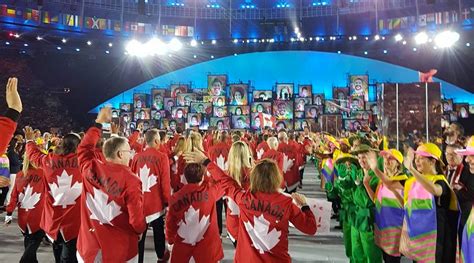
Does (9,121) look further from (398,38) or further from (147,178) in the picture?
(398,38)

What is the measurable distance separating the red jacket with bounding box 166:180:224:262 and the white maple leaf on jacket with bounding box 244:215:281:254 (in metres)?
0.71

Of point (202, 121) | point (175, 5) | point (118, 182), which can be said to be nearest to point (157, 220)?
point (118, 182)

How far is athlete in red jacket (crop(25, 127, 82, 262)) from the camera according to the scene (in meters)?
4.95

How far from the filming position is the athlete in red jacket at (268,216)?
3.45 metres

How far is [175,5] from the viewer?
1569 inches

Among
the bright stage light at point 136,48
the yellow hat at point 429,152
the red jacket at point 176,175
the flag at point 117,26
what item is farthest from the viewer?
the flag at point 117,26

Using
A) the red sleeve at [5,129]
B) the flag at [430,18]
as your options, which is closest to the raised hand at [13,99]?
the red sleeve at [5,129]

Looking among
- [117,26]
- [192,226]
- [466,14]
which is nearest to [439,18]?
[466,14]

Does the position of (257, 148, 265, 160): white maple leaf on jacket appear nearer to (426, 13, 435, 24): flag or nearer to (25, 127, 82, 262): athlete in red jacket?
(25, 127, 82, 262): athlete in red jacket

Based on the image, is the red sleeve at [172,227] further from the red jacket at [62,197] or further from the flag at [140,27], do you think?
the flag at [140,27]

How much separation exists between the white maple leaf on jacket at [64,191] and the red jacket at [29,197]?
0.66 metres

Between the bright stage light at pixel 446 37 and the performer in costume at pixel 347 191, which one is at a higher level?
the bright stage light at pixel 446 37

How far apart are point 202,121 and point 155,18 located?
13.8 metres

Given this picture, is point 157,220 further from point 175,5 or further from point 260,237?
point 175,5
